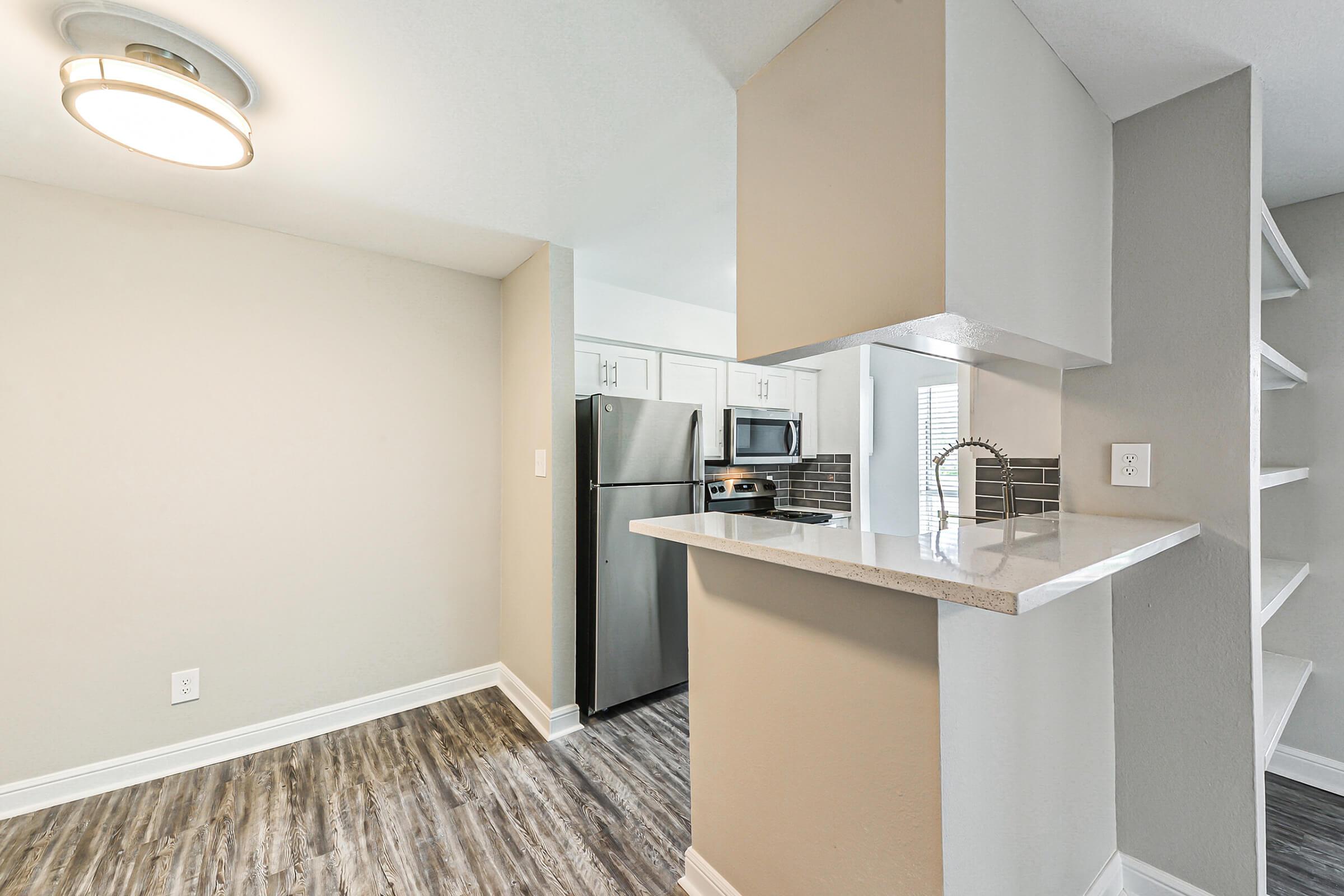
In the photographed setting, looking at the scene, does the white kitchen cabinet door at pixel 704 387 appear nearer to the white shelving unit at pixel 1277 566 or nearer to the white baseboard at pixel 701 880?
the white baseboard at pixel 701 880

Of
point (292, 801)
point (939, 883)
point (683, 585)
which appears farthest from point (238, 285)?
point (939, 883)

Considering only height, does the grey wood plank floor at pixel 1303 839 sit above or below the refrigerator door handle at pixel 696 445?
below

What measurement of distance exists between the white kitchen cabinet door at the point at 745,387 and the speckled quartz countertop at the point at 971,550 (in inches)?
90.5

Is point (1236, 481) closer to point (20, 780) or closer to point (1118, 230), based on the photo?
point (1118, 230)

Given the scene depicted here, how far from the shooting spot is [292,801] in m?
2.11

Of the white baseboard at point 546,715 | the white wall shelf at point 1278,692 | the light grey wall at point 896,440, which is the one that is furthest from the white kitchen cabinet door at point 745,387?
the white wall shelf at point 1278,692

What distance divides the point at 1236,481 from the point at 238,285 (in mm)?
3728

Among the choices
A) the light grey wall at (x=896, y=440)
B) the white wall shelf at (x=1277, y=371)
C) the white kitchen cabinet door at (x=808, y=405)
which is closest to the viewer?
the white wall shelf at (x=1277, y=371)

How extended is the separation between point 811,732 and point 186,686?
268 cm

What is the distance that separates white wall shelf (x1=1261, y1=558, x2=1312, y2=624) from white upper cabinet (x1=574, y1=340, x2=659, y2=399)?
2.62 metres

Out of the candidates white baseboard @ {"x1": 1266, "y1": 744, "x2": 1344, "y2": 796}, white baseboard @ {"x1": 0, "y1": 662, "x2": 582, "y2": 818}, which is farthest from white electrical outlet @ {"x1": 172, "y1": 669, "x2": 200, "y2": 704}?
white baseboard @ {"x1": 1266, "y1": 744, "x2": 1344, "y2": 796}

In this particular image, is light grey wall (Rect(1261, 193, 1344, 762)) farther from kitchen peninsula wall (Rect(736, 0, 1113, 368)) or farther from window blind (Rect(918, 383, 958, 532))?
window blind (Rect(918, 383, 958, 532))

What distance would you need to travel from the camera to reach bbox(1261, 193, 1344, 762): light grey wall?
2.13 m

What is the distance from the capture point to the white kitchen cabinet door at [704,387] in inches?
137
